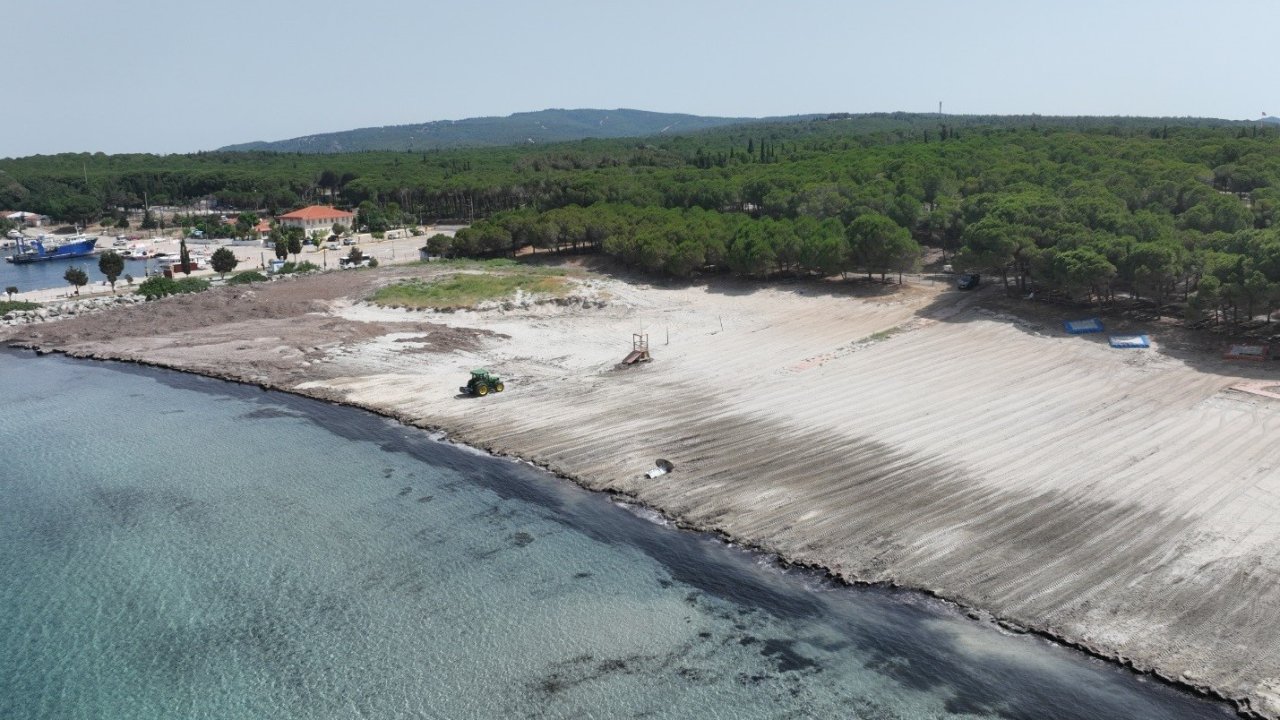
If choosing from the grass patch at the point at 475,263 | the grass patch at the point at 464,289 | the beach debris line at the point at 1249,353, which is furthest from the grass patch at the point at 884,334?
the grass patch at the point at 475,263

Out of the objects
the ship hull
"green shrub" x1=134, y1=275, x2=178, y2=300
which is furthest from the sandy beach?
the ship hull

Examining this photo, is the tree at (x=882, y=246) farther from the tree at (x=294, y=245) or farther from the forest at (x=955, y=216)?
the tree at (x=294, y=245)

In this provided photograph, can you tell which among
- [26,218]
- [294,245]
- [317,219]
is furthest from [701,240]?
[26,218]

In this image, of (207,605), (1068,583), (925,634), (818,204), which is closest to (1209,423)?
(1068,583)

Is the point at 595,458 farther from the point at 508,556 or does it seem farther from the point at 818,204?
the point at 818,204

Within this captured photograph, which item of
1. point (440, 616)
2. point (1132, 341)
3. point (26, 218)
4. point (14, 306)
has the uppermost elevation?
point (26, 218)

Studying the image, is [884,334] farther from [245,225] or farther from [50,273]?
[245,225]

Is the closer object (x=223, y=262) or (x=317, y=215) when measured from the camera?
(x=223, y=262)
